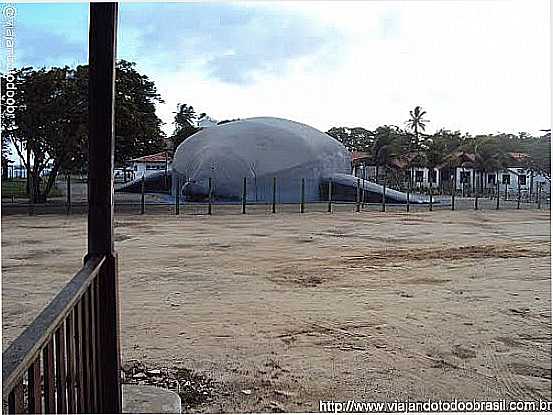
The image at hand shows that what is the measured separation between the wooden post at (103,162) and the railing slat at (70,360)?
1.54ft

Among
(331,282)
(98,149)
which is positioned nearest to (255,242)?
(331,282)

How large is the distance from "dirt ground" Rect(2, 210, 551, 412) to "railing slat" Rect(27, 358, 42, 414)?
5.86 feet

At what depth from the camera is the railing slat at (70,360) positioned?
5.24 ft

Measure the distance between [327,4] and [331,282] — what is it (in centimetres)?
458

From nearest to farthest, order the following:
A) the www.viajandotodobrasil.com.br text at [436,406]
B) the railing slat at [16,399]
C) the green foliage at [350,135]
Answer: the railing slat at [16,399], the www.viajandotodobrasil.com.br text at [436,406], the green foliage at [350,135]

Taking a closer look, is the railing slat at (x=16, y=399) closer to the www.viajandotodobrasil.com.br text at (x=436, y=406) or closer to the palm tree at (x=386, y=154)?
the www.viajandotodobrasil.com.br text at (x=436, y=406)

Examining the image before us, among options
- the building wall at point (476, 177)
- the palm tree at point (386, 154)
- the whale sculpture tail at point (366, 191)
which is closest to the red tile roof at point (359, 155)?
the building wall at point (476, 177)

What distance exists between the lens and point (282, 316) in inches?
188

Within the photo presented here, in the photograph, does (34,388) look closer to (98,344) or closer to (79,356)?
(79,356)

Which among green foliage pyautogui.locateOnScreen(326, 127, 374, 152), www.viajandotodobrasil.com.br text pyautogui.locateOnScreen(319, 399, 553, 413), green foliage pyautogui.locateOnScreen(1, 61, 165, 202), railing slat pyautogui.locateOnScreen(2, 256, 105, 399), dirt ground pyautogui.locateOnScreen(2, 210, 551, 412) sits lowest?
www.viajandotodobrasil.com.br text pyautogui.locateOnScreen(319, 399, 553, 413)

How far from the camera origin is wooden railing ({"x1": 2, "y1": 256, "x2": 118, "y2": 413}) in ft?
3.80

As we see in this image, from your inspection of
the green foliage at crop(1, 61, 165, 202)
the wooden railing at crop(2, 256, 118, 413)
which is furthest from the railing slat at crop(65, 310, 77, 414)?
the green foliage at crop(1, 61, 165, 202)

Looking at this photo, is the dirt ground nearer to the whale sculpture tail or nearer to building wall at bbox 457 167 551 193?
the whale sculpture tail

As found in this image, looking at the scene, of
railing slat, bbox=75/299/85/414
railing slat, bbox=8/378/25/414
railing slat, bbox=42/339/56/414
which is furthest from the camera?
railing slat, bbox=75/299/85/414
